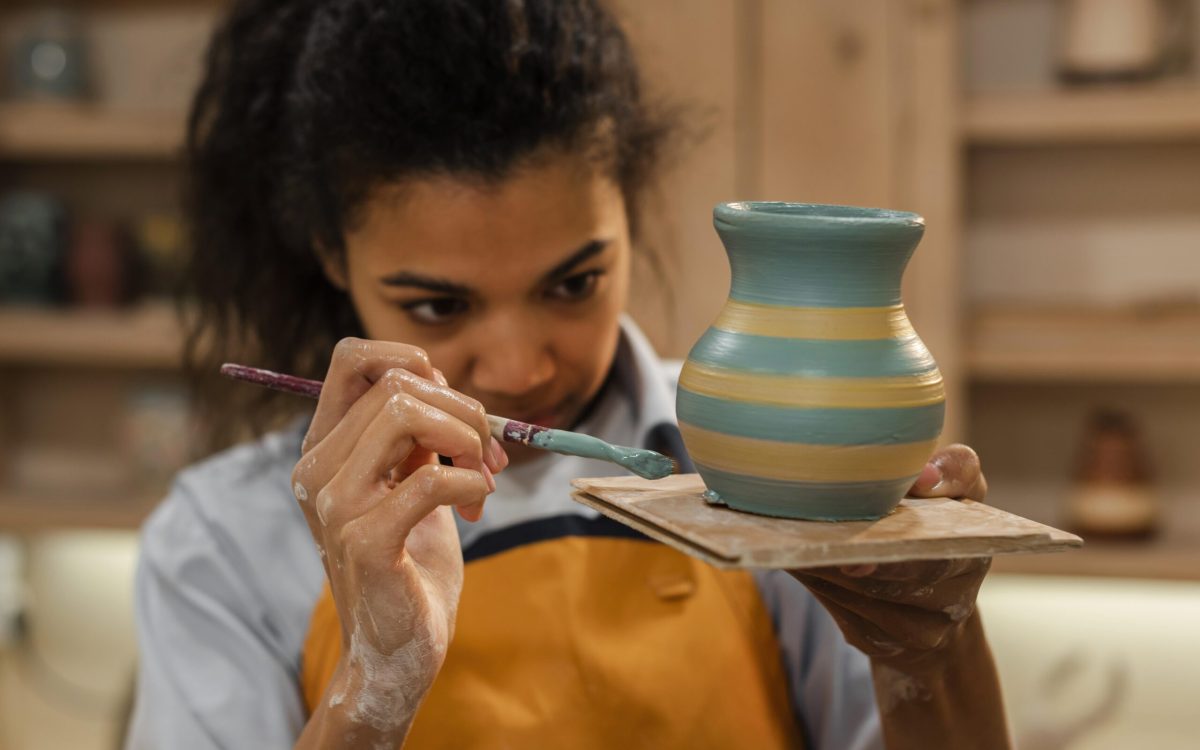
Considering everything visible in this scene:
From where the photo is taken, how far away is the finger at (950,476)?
0.94 m

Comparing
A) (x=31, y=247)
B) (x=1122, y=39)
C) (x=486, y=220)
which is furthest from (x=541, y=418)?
(x=31, y=247)

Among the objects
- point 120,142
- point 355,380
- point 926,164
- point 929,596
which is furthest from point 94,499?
point 929,596

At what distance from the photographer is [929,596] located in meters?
0.95

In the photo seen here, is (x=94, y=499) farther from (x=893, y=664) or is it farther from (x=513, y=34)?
(x=893, y=664)

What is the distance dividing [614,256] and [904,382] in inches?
18.0

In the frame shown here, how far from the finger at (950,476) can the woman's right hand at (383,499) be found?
0.31 m

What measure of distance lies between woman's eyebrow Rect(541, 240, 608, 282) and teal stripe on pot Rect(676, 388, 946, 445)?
356 millimetres

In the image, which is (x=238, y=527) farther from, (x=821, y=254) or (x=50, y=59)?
(x=50, y=59)

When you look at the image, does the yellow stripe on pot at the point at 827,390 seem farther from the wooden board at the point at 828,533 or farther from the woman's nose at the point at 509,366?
the woman's nose at the point at 509,366

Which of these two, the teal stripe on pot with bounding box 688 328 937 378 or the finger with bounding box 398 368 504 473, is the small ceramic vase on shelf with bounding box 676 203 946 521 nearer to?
the teal stripe on pot with bounding box 688 328 937 378

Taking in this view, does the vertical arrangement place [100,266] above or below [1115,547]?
above

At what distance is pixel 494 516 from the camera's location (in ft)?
4.30

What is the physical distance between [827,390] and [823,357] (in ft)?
0.07

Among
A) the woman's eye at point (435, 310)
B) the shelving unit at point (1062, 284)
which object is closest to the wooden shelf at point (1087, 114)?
the shelving unit at point (1062, 284)
